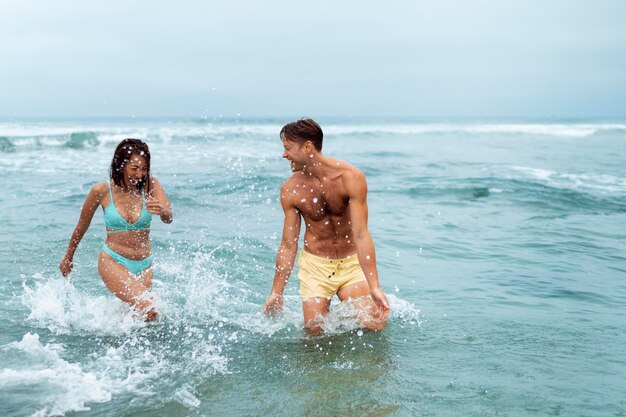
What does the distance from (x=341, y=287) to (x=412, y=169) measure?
59.0 feet

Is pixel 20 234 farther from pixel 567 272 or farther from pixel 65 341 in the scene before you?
pixel 567 272

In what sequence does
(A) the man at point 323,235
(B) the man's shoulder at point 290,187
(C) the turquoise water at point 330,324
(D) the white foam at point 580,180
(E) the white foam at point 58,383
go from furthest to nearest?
(D) the white foam at point 580,180, (B) the man's shoulder at point 290,187, (A) the man at point 323,235, (C) the turquoise water at point 330,324, (E) the white foam at point 58,383

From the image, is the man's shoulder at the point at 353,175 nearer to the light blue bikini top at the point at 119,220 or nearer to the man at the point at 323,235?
the man at the point at 323,235

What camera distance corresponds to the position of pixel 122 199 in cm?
571

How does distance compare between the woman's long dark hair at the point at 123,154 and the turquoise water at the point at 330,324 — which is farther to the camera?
the woman's long dark hair at the point at 123,154

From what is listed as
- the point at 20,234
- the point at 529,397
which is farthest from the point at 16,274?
the point at 529,397

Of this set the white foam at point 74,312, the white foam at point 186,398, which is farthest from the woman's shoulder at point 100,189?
the white foam at point 186,398

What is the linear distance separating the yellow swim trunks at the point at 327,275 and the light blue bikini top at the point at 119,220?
1491mm

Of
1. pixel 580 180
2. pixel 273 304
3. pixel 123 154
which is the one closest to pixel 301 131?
pixel 273 304

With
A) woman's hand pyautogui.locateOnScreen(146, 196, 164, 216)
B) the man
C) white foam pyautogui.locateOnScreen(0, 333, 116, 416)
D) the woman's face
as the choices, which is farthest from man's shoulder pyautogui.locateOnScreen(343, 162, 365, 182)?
white foam pyautogui.locateOnScreen(0, 333, 116, 416)

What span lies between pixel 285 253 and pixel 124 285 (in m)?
1.48

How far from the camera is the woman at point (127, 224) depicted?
18.4ft

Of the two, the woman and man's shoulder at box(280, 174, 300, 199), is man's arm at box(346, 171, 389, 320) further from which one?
the woman

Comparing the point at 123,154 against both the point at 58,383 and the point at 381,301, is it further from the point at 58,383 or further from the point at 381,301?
the point at 381,301
